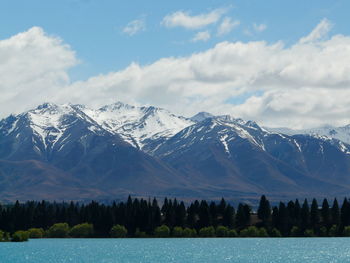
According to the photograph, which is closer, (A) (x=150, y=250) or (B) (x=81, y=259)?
(B) (x=81, y=259)

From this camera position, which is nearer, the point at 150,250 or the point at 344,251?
the point at 344,251

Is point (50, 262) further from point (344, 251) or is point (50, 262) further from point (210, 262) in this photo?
point (344, 251)

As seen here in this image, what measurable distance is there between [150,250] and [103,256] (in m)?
25.4

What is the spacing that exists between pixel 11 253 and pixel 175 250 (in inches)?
1752

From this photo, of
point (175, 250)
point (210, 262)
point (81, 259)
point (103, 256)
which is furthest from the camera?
point (175, 250)

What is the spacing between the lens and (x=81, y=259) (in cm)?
16100

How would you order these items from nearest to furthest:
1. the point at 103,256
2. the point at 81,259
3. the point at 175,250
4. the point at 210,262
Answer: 1. the point at 210,262
2. the point at 81,259
3. the point at 103,256
4. the point at 175,250

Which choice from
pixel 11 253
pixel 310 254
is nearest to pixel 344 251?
pixel 310 254

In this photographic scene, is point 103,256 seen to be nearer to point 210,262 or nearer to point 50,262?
point 50,262

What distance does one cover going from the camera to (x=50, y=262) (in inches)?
6009

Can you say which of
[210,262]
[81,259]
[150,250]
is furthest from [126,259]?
[150,250]

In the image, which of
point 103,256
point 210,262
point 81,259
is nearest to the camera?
point 210,262

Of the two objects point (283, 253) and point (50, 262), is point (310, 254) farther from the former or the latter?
point (50, 262)

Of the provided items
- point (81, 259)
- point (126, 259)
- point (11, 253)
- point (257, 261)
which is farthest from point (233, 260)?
point (11, 253)
